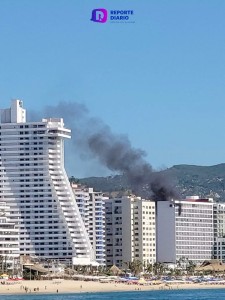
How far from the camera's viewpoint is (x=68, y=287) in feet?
591

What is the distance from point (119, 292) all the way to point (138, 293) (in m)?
3.58

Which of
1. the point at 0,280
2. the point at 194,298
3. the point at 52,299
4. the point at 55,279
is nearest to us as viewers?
the point at 52,299

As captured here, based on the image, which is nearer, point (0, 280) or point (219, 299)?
point (219, 299)

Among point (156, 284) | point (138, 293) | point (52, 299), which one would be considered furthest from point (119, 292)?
point (52, 299)

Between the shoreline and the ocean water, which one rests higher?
the shoreline

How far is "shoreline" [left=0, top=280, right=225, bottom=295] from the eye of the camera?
169250 mm

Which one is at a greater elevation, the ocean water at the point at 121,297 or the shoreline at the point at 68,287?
the shoreline at the point at 68,287

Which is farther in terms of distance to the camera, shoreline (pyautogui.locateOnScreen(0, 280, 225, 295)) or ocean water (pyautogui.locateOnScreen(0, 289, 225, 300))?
shoreline (pyautogui.locateOnScreen(0, 280, 225, 295))

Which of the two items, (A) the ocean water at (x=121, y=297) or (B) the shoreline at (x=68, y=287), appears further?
(B) the shoreline at (x=68, y=287)

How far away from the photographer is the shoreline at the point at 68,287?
16925 centimetres

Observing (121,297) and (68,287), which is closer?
(121,297)

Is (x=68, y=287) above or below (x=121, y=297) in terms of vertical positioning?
above

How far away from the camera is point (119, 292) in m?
183

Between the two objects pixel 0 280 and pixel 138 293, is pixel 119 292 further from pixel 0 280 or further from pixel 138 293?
pixel 0 280
